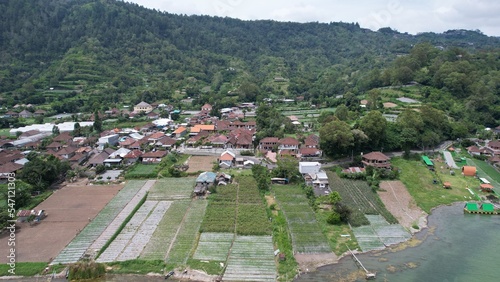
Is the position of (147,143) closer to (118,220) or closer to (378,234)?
(118,220)

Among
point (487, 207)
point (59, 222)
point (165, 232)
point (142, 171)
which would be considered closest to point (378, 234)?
point (487, 207)

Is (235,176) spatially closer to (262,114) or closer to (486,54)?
(262,114)

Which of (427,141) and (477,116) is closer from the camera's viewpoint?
(427,141)

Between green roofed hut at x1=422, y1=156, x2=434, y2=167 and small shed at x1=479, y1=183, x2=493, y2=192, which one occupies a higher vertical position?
green roofed hut at x1=422, y1=156, x2=434, y2=167

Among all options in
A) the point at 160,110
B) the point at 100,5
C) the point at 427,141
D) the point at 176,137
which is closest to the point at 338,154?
the point at 427,141

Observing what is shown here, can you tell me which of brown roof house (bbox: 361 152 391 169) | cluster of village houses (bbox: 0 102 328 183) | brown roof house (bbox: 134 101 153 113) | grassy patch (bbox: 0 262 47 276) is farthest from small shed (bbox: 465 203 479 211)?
brown roof house (bbox: 134 101 153 113)

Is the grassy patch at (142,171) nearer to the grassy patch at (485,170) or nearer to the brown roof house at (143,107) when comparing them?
the brown roof house at (143,107)

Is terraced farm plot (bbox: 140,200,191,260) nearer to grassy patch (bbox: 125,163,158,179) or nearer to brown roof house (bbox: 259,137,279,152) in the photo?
grassy patch (bbox: 125,163,158,179)
